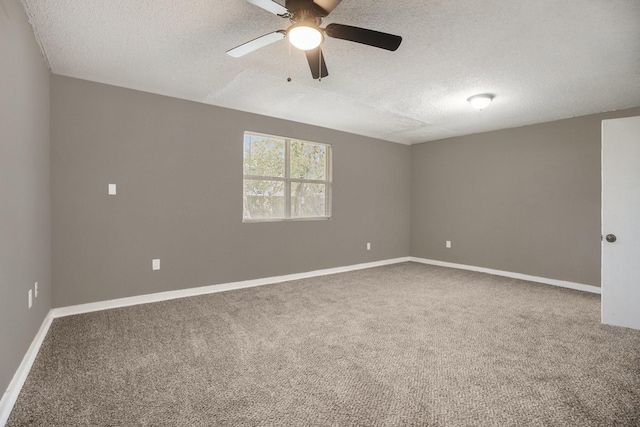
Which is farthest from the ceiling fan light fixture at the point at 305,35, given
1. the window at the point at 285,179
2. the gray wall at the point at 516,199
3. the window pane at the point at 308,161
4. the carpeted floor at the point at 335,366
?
the gray wall at the point at 516,199

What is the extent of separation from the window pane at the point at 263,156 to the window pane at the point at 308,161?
0.23m

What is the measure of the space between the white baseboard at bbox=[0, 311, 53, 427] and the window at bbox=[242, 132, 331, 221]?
2.44 meters

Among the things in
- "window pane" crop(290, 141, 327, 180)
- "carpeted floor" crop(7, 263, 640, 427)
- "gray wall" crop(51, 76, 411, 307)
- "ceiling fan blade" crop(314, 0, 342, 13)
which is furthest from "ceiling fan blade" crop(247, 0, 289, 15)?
"window pane" crop(290, 141, 327, 180)

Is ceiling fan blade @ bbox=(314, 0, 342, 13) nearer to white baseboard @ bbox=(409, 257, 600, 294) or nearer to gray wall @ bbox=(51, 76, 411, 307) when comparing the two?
gray wall @ bbox=(51, 76, 411, 307)

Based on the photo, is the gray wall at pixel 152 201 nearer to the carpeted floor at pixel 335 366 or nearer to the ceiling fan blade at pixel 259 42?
the carpeted floor at pixel 335 366

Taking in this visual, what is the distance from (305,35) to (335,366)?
85.4 inches

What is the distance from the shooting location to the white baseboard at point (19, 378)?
1.60 m

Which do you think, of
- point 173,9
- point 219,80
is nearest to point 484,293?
point 219,80

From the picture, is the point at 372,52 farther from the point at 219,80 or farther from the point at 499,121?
the point at 499,121

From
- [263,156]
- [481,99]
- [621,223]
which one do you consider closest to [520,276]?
[621,223]

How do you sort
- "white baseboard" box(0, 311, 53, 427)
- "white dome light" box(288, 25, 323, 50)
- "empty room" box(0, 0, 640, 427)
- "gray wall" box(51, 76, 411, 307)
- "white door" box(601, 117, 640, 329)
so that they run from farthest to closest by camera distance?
"gray wall" box(51, 76, 411, 307) < "white door" box(601, 117, 640, 329) < "white dome light" box(288, 25, 323, 50) < "empty room" box(0, 0, 640, 427) < "white baseboard" box(0, 311, 53, 427)

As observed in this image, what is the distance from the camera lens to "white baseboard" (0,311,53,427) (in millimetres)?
1604

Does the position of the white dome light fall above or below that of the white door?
above

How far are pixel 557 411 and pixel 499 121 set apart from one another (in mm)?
4171
